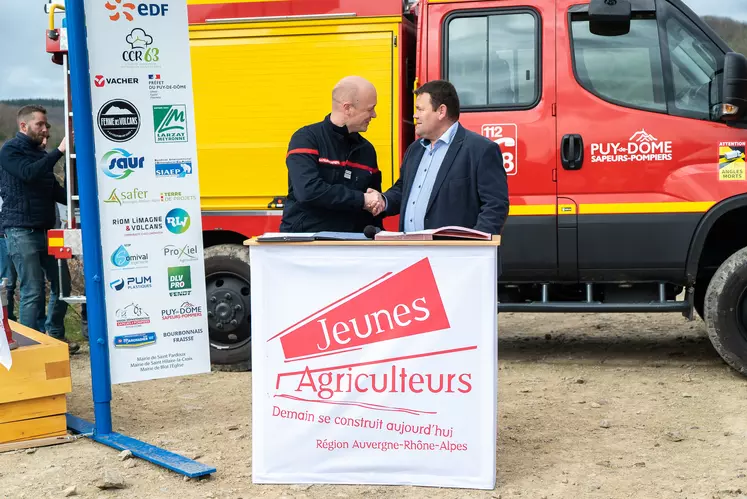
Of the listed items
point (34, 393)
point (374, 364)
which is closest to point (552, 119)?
point (374, 364)

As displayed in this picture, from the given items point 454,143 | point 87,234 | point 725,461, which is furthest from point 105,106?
point 725,461

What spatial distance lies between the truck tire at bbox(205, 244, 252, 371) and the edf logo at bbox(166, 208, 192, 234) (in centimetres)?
178

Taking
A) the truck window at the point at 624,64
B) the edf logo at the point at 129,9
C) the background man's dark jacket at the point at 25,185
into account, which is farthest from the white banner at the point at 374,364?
the background man's dark jacket at the point at 25,185

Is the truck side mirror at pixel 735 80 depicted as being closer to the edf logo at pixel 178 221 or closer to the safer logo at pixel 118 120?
the edf logo at pixel 178 221

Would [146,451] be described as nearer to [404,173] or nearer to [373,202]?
[373,202]

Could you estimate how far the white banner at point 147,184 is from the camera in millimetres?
5328

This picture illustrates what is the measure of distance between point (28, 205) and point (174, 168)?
2.93 m

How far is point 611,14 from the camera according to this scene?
6.59m

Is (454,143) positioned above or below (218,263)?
above

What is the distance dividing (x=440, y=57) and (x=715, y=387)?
112 inches

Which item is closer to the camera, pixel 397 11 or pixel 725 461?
pixel 725 461

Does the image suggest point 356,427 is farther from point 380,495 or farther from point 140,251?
point 140,251

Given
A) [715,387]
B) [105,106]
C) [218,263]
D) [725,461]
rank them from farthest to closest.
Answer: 1. [218,263]
2. [715,387]
3. [105,106]
4. [725,461]

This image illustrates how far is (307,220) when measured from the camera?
5582 mm
